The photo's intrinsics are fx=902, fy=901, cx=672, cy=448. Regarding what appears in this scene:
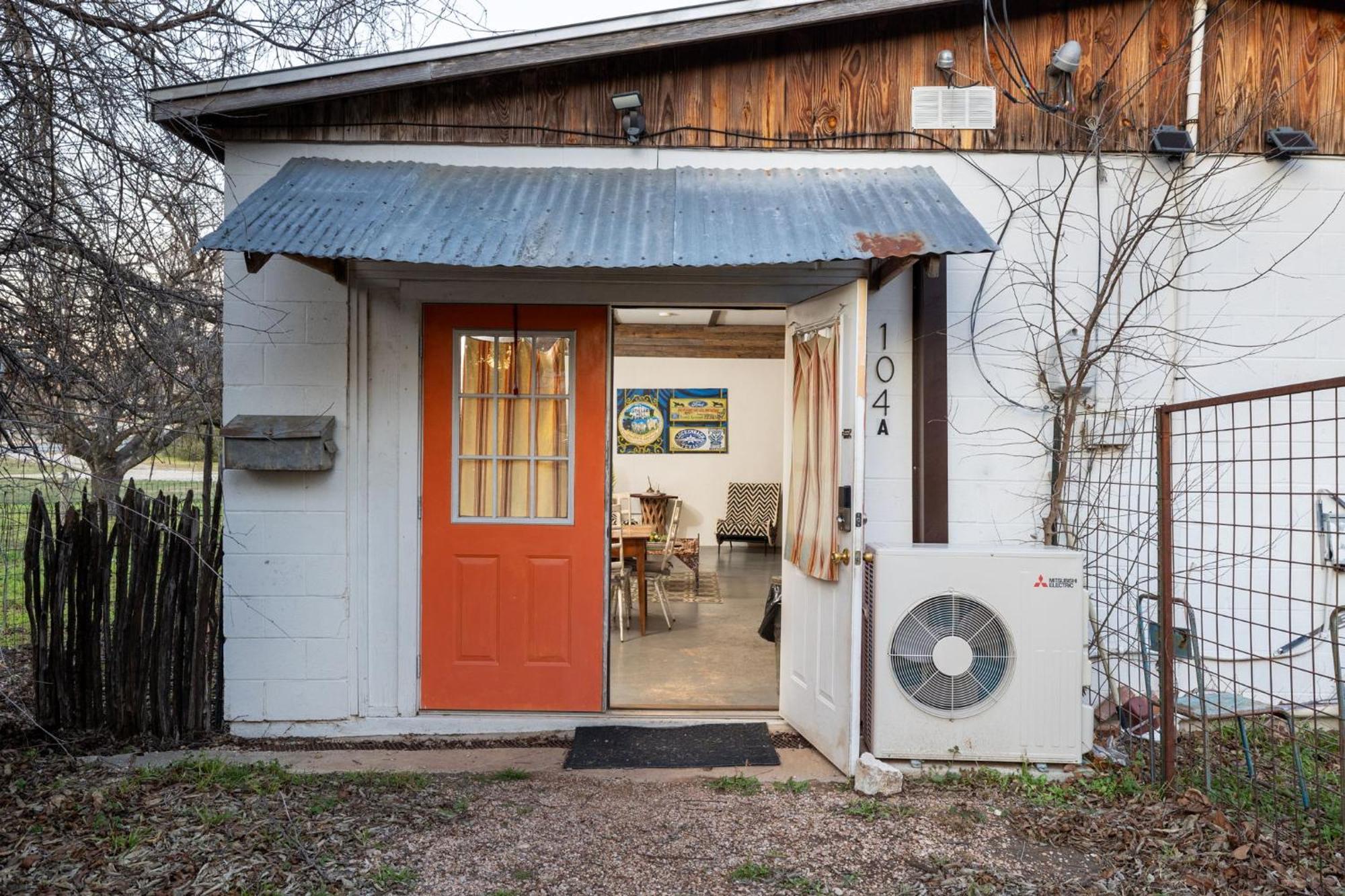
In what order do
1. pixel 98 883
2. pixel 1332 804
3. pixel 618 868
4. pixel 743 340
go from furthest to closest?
pixel 743 340 → pixel 1332 804 → pixel 618 868 → pixel 98 883

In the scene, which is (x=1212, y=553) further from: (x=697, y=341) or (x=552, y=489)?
(x=697, y=341)

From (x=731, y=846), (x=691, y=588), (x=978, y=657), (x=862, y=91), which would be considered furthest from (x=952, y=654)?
(x=691, y=588)

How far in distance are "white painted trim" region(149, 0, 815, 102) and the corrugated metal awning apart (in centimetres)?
39

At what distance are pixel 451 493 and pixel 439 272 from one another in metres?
1.11

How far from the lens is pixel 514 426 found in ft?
15.1

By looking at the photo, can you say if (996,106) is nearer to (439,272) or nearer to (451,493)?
(439,272)

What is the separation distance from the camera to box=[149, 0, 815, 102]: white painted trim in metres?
4.20

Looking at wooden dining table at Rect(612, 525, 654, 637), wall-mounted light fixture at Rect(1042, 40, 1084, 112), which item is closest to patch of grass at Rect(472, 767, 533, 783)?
wooden dining table at Rect(612, 525, 654, 637)

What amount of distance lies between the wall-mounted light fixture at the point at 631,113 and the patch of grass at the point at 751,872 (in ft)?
11.0

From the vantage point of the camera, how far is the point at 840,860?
3.19 m

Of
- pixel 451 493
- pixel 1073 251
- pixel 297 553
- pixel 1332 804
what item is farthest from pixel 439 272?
pixel 1332 804

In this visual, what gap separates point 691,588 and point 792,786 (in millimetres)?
5156

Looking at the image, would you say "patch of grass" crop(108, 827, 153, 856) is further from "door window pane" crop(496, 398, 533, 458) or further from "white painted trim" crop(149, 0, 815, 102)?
"white painted trim" crop(149, 0, 815, 102)

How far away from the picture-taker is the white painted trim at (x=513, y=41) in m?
4.20
